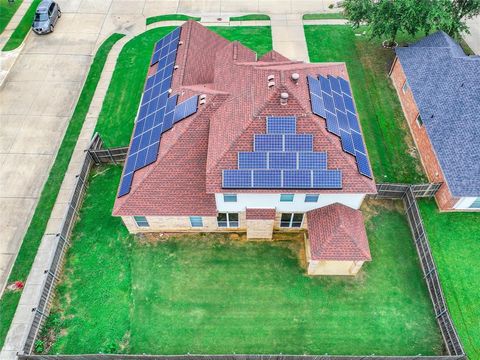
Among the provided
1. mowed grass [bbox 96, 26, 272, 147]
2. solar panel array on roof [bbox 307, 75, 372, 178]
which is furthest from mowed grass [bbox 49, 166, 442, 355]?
mowed grass [bbox 96, 26, 272, 147]

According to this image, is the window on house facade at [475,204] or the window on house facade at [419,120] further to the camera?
the window on house facade at [419,120]

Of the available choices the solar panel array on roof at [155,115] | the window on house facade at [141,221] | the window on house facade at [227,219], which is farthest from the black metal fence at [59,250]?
the window on house facade at [227,219]

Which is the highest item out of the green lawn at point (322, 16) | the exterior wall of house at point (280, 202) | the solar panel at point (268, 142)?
the solar panel at point (268, 142)

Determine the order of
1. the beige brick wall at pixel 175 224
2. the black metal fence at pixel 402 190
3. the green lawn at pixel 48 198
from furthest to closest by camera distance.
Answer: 1. the black metal fence at pixel 402 190
2. the beige brick wall at pixel 175 224
3. the green lawn at pixel 48 198

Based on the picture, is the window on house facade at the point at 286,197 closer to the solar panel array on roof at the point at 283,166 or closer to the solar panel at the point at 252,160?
the solar panel array on roof at the point at 283,166

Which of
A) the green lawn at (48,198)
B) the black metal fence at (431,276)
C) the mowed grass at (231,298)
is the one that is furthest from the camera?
the green lawn at (48,198)

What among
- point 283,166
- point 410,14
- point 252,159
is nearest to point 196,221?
point 252,159
